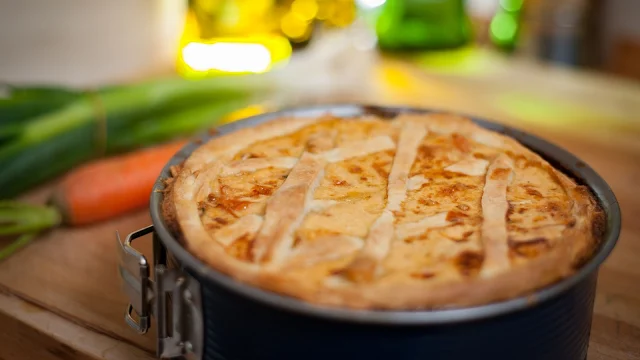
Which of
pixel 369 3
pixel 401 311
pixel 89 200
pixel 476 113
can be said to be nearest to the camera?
pixel 401 311

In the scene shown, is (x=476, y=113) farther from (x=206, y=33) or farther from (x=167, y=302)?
(x=167, y=302)

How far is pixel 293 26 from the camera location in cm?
228

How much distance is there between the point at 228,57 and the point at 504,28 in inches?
45.9

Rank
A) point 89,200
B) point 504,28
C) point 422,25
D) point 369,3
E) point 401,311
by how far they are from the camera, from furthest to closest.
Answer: point 504,28 → point 369,3 → point 422,25 → point 89,200 → point 401,311

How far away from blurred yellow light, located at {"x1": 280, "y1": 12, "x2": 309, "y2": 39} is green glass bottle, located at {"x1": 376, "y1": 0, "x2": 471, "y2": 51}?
10.7 inches

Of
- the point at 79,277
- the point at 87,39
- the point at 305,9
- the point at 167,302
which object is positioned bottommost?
the point at 79,277

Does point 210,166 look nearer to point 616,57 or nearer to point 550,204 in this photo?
point 550,204

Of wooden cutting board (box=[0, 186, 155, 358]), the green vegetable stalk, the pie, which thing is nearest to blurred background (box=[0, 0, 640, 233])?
the green vegetable stalk

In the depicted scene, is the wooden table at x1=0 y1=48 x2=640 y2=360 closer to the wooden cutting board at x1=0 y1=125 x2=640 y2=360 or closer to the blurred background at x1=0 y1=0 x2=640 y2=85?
the wooden cutting board at x1=0 y1=125 x2=640 y2=360

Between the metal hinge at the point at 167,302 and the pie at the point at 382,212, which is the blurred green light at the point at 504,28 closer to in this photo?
the pie at the point at 382,212

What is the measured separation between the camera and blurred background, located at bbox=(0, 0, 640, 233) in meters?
1.53

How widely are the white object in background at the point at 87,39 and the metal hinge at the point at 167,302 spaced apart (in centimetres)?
113

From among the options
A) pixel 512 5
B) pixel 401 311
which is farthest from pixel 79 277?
pixel 512 5

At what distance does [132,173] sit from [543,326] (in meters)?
0.95
